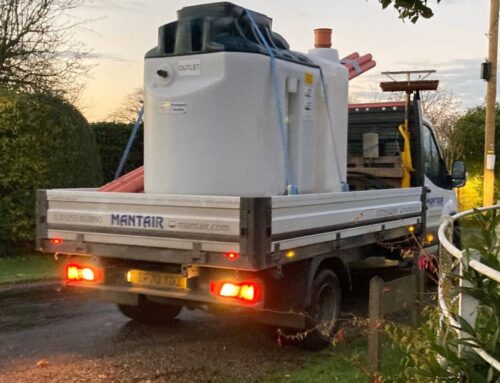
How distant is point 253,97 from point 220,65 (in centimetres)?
42

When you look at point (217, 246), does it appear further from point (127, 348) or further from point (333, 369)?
point (127, 348)

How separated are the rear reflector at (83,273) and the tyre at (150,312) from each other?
3.40ft

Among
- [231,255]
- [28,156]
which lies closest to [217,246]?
[231,255]

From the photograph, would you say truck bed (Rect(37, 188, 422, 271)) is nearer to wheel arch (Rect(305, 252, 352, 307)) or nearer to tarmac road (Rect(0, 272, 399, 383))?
wheel arch (Rect(305, 252, 352, 307))

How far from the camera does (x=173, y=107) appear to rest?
20.0 feet

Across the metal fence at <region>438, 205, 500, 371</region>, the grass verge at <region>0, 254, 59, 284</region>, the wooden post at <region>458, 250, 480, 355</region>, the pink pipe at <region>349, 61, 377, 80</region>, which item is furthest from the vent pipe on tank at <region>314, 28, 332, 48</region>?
the grass verge at <region>0, 254, 59, 284</region>

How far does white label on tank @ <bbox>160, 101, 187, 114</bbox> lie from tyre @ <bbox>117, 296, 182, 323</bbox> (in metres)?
2.16

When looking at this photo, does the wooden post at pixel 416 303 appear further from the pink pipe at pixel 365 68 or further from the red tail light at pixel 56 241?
the red tail light at pixel 56 241

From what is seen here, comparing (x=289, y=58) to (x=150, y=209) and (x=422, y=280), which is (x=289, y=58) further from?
(x=422, y=280)

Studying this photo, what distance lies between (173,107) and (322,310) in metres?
2.41

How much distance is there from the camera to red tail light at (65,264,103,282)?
5973 millimetres

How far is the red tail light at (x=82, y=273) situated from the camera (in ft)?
19.6

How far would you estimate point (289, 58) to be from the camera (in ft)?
21.0

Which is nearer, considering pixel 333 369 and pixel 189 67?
pixel 333 369
